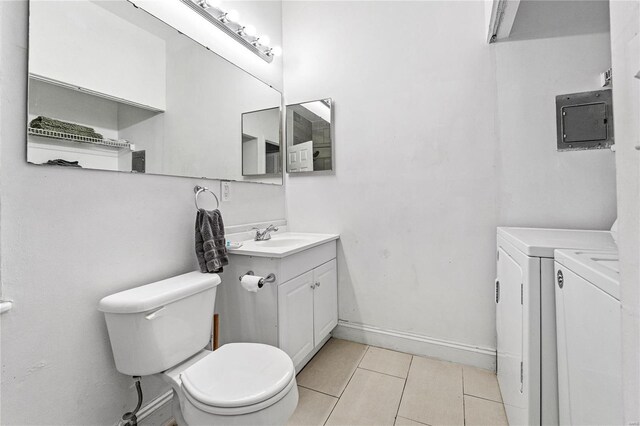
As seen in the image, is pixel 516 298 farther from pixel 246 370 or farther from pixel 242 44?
pixel 242 44

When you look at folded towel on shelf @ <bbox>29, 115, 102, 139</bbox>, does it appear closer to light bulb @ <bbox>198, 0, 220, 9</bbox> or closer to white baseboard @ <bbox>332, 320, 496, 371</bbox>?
light bulb @ <bbox>198, 0, 220, 9</bbox>

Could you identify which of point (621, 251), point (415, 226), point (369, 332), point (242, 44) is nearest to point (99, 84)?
point (242, 44)

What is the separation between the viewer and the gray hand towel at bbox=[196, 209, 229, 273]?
1.38 metres

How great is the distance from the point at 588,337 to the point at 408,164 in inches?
55.4

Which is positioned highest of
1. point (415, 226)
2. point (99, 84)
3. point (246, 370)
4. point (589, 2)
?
point (589, 2)

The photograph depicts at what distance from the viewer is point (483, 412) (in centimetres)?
138

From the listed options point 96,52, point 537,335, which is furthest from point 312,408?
point 96,52

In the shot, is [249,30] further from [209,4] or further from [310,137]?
[310,137]

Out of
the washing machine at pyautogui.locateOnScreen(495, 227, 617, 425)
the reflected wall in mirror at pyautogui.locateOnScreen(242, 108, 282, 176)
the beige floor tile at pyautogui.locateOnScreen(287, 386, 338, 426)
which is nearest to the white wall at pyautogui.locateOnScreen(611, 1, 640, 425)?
the washing machine at pyautogui.locateOnScreen(495, 227, 617, 425)

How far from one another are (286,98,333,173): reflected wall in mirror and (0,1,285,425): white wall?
3.84 feet

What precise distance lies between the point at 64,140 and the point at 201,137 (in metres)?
0.67

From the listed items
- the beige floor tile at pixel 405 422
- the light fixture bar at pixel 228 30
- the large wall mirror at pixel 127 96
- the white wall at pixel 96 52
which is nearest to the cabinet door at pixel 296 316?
the beige floor tile at pixel 405 422

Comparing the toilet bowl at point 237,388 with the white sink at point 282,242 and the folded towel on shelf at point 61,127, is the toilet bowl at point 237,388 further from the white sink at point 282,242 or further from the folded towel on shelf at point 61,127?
the folded towel on shelf at point 61,127

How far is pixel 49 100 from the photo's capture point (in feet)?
3.24
